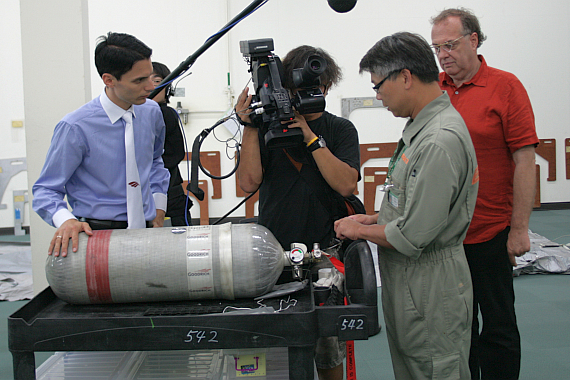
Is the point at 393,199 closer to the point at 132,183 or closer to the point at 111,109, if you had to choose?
the point at 132,183

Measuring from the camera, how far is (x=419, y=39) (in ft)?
3.84

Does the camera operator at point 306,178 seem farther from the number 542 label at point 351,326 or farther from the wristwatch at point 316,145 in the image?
the number 542 label at point 351,326

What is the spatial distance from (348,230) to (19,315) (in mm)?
837

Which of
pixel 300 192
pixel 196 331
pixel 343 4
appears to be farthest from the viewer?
pixel 300 192

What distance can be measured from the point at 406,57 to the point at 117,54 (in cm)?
85

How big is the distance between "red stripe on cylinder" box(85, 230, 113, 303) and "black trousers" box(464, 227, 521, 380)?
1.24 m

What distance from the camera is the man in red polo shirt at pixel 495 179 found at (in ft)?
5.19

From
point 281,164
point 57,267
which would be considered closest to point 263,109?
point 281,164

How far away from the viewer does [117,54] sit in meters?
1.34

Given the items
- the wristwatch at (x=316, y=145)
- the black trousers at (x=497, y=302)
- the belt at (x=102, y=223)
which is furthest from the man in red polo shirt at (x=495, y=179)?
the belt at (x=102, y=223)

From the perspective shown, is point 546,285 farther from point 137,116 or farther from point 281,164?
point 137,116

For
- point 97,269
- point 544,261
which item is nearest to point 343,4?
point 97,269

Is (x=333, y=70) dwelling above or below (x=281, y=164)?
above

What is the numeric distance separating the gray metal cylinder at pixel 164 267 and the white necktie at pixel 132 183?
30 cm
